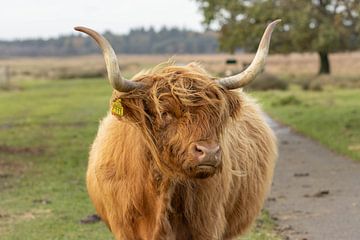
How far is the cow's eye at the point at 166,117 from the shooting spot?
6.18 meters

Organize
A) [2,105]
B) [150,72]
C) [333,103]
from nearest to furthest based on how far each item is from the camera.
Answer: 1. [150,72]
2. [333,103]
3. [2,105]

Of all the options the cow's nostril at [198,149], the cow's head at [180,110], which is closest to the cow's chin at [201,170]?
the cow's head at [180,110]

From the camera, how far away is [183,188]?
265 inches

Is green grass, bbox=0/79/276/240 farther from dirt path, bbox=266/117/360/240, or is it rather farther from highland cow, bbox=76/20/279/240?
highland cow, bbox=76/20/279/240

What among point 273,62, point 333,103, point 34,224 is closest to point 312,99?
point 333,103

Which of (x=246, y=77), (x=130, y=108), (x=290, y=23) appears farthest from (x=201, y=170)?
(x=290, y=23)

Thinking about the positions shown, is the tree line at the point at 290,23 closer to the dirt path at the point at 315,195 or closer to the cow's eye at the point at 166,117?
the dirt path at the point at 315,195

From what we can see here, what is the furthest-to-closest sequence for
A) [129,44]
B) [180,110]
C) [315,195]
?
[129,44] → [315,195] → [180,110]

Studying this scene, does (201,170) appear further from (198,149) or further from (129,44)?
(129,44)

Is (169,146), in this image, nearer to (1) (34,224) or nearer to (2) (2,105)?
(1) (34,224)

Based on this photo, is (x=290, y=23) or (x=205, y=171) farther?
(x=290, y=23)

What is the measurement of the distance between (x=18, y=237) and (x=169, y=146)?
16.7 feet

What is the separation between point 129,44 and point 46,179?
143561 mm

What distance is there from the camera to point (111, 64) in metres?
5.99
